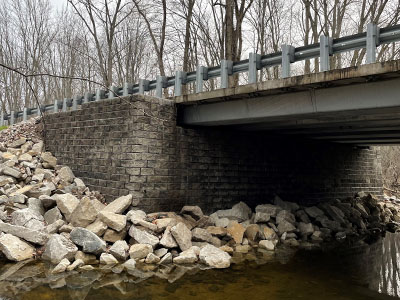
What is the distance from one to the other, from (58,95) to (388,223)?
88.9ft

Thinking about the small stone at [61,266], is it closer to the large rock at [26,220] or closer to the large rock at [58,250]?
the large rock at [58,250]

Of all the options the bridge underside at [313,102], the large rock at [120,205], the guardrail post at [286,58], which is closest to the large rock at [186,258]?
the large rock at [120,205]

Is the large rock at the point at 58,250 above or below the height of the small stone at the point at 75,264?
above

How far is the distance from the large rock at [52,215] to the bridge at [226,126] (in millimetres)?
1694

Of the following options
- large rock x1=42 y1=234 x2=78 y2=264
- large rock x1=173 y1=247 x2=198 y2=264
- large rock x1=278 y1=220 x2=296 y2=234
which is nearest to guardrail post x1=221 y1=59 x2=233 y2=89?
large rock x1=173 y1=247 x2=198 y2=264

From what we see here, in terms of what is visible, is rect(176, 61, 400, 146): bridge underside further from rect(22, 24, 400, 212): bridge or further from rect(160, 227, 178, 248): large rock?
rect(160, 227, 178, 248): large rock

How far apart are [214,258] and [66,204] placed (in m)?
3.83

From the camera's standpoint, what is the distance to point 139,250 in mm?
7328

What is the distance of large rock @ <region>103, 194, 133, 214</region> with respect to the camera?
8.80 m

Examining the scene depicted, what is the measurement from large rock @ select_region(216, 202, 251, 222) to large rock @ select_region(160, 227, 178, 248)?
2863mm

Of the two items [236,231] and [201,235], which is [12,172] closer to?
[201,235]

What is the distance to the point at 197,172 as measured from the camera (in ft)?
34.9

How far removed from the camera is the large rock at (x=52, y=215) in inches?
331

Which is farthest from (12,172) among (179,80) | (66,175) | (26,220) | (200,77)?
(200,77)
